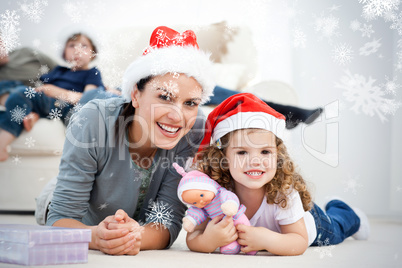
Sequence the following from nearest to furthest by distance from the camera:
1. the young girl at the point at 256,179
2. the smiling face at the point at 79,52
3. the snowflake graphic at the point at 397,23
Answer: the young girl at the point at 256,179
the snowflake graphic at the point at 397,23
the smiling face at the point at 79,52

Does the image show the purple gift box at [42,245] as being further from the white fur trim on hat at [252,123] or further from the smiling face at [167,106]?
the white fur trim on hat at [252,123]

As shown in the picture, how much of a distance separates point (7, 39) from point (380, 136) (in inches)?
69.3

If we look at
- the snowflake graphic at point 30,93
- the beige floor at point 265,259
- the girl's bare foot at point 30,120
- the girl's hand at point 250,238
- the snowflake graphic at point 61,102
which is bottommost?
the beige floor at point 265,259

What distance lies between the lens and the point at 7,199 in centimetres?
202

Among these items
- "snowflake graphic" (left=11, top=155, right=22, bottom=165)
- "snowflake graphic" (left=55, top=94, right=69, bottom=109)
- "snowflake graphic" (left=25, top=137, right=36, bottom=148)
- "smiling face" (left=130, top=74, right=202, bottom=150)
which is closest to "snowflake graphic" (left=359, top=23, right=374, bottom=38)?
"smiling face" (left=130, top=74, right=202, bottom=150)

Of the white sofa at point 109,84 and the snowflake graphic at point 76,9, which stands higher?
the snowflake graphic at point 76,9

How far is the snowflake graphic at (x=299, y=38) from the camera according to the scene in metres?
2.07

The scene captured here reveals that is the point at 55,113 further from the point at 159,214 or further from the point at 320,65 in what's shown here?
the point at 320,65

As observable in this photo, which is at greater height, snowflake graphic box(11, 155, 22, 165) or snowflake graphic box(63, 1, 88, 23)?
snowflake graphic box(63, 1, 88, 23)

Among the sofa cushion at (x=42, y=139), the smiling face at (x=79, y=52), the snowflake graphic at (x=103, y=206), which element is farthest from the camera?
the sofa cushion at (x=42, y=139)

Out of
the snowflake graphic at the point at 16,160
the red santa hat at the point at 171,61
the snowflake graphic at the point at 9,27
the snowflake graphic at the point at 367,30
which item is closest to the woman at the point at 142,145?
the red santa hat at the point at 171,61

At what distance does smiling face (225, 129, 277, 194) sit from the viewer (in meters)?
1.14

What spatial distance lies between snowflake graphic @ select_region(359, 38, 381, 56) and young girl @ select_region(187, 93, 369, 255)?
92 cm

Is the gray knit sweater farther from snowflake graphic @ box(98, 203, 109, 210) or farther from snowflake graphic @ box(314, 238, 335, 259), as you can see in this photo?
snowflake graphic @ box(314, 238, 335, 259)
